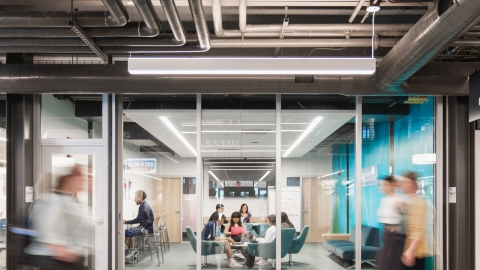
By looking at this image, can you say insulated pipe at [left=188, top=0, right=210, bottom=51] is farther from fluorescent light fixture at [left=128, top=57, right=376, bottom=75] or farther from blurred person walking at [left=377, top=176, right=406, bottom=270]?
blurred person walking at [left=377, top=176, right=406, bottom=270]

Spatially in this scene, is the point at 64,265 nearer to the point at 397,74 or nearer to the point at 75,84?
the point at 75,84

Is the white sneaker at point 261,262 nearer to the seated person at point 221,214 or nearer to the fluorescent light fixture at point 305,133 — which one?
the seated person at point 221,214

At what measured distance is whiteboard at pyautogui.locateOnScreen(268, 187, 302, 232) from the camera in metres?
7.46

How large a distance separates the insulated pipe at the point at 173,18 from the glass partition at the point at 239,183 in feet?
6.61

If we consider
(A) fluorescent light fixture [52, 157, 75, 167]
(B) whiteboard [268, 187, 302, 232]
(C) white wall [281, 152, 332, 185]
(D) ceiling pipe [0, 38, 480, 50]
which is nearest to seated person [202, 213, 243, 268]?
(B) whiteboard [268, 187, 302, 232]

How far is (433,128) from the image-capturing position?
7.46 metres

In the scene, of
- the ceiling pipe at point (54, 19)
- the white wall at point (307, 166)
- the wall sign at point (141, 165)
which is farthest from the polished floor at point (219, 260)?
the ceiling pipe at point (54, 19)

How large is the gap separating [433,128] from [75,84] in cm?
474

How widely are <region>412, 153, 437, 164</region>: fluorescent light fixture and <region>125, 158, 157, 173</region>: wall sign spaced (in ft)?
11.9

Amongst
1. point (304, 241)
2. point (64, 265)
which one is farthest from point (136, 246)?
point (64, 265)

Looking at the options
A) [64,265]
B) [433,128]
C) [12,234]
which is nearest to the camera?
[64,265]

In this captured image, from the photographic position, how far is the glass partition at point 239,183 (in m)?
7.43

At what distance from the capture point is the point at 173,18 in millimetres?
4910

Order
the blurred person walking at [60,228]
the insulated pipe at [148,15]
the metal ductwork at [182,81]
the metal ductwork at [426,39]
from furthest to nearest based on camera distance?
the metal ductwork at [182,81], the insulated pipe at [148,15], the blurred person walking at [60,228], the metal ductwork at [426,39]
